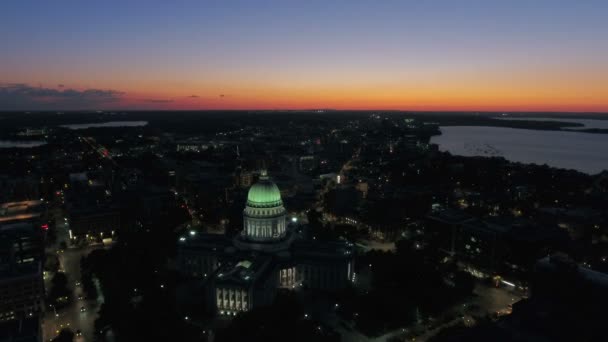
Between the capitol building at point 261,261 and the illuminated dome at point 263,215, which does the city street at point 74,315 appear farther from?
the illuminated dome at point 263,215

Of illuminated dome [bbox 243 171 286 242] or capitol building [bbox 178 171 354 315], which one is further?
illuminated dome [bbox 243 171 286 242]

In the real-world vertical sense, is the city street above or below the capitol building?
below

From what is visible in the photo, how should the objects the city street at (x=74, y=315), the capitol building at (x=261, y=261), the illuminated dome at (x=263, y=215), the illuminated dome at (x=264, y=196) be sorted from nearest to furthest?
the city street at (x=74, y=315) → the capitol building at (x=261, y=261) → the illuminated dome at (x=263, y=215) → the illuminated dome at (x=264, y=196)

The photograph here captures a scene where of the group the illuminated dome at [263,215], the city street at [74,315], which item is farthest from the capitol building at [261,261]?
the city street at [74,315]

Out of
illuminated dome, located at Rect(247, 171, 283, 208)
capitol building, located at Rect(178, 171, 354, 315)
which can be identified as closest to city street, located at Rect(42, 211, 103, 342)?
capitol building, located at Rect(178, 171, 354, 315)

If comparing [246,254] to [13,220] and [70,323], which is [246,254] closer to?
[70,323]

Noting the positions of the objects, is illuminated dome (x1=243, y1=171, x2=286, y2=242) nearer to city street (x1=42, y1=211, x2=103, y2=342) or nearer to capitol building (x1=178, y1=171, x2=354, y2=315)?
capitol building (x1=178, y1=171, x2=354, y2=315)

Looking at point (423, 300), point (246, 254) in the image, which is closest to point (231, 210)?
point (246, 254)
